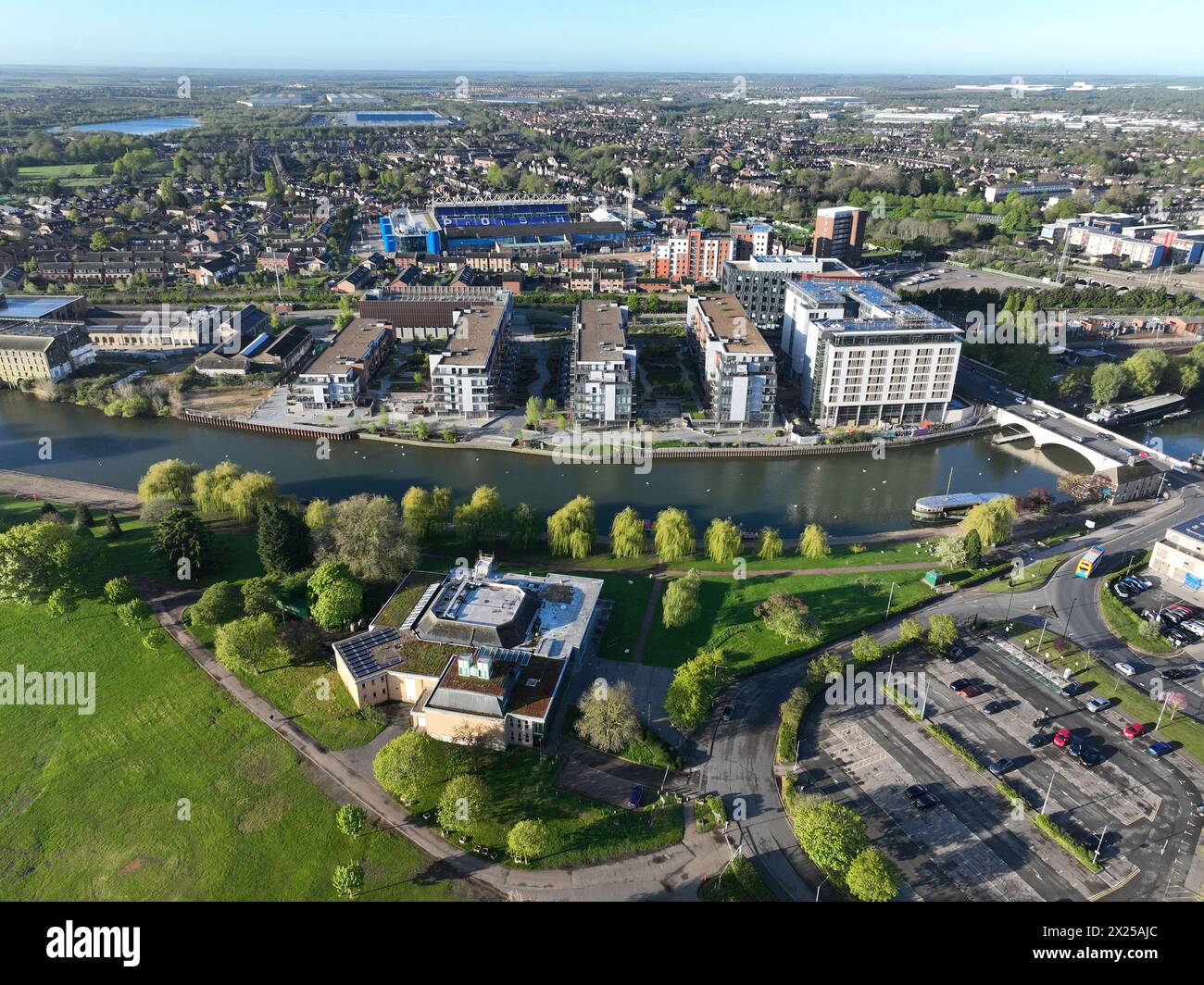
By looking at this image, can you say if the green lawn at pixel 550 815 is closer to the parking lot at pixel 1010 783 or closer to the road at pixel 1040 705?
the road at pixel 1040 705

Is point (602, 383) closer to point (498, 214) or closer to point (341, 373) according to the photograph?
point (341, 373)

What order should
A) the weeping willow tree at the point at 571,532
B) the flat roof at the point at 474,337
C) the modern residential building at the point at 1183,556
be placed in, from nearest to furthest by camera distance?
the modern residential building at the point at 1183,556 → the weeping willow tree at the point at 571,532 → the flat roof at the point at 474,337

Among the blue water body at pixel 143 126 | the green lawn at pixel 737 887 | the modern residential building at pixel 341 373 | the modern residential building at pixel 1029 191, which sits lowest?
the green lawn at pixel 737 887

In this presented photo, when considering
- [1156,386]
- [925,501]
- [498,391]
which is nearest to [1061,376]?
[1156,386]

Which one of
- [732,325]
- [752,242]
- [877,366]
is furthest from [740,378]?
[752,242]

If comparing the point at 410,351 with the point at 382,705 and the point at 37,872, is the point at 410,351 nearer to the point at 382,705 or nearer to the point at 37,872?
the point at 382,705

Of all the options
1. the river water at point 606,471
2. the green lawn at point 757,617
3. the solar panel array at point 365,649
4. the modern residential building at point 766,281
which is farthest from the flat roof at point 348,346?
the green lawn at point 757,617
